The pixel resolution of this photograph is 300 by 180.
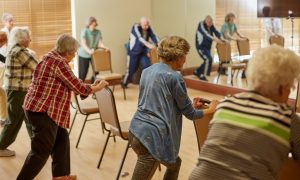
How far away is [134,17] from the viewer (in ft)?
30.1

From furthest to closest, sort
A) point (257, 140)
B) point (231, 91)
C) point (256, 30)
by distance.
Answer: point (231, 91), point (256, 30), point (257, 140)

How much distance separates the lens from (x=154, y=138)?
2836mm

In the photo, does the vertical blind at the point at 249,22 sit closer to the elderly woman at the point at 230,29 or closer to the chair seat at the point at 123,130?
the elderly woman at the point at 230,29

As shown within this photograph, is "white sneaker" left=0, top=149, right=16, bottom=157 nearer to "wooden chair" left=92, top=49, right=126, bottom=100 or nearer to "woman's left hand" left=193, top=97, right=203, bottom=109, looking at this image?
"woman's left hand" left=193, top=97, right=203, bottom=109

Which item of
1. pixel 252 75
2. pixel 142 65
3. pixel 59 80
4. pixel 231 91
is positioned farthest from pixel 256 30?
pixel 252 75

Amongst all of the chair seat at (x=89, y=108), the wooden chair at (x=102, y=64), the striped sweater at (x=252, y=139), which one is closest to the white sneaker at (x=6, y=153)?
the chair seat at (x=89, y=108)

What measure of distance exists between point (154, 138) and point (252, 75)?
1183 millimetres

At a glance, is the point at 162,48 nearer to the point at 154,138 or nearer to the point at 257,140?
the point at 154,138

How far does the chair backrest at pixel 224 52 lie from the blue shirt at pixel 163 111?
515cm

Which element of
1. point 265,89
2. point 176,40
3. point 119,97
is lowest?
point 119,97

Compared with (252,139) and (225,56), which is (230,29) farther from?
(252,139)

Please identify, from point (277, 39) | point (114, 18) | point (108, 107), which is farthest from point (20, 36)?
point (114, 18)

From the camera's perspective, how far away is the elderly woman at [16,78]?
4172mm

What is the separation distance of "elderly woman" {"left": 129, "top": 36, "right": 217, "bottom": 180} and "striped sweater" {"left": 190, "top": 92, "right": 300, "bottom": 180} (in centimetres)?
99
